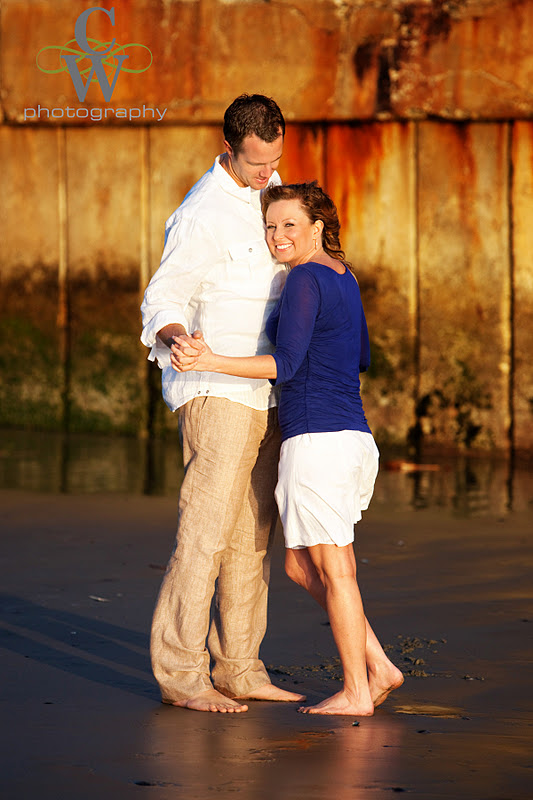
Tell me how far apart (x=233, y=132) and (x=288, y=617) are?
170 centimetres

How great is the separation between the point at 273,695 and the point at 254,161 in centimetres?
147

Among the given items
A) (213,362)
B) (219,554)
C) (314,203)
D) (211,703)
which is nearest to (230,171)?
(314,203)

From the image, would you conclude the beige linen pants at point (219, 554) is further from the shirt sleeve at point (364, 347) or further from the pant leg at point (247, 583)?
the shirt sleeve at point (364, 347)

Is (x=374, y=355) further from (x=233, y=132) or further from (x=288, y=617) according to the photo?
(x=233, y=132)

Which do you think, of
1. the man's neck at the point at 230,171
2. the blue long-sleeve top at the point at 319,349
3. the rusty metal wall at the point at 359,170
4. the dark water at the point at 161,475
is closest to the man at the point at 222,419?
the man's neck at the point at 230,171

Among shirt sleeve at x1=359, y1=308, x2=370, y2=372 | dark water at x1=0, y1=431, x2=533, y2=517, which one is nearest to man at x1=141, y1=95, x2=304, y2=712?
shirt sleeve at x1=359, y1=308, x2=370, y2=372

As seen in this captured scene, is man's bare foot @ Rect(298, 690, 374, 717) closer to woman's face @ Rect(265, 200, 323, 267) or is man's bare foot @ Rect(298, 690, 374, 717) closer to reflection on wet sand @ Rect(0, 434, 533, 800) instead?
reflection on wet sand @ Rect(0, 434, 533, 800)

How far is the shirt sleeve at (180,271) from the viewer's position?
3578 mm

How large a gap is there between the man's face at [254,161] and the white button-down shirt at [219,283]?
0.04 m

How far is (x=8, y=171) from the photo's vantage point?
27.2 ft

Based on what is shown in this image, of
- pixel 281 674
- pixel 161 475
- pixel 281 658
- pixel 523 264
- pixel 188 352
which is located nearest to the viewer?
pixel 188 352

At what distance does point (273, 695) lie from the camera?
367 cm

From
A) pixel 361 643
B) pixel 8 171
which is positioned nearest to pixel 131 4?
pixel 8 171

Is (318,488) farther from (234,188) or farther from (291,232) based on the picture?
(234,188)
